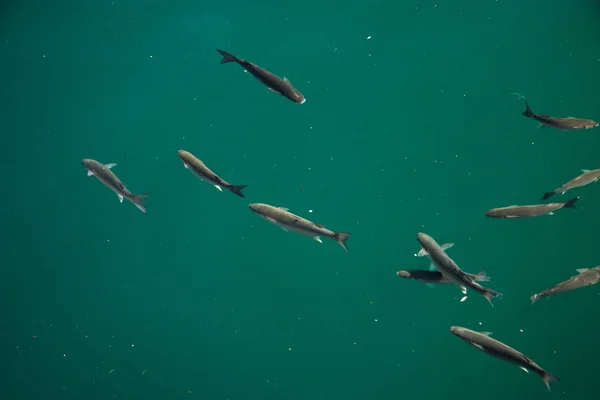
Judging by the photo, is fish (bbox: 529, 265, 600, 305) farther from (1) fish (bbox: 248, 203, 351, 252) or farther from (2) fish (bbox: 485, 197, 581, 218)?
(1) fish (bbox: 248, 203, 351, 252)

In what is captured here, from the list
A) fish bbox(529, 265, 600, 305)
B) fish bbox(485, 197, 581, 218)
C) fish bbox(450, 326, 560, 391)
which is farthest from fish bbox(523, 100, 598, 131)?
fish bbox(450, 326, 560, 391)

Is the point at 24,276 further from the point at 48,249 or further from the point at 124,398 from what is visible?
the point at 124,398

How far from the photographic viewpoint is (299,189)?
388 cm

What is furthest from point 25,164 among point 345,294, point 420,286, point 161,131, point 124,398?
point 420,286

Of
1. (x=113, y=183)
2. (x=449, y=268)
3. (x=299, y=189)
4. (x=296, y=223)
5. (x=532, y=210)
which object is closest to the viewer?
(x=449, y=268)

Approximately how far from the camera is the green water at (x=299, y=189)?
12.4 ft

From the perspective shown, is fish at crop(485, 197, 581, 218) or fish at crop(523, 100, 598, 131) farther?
fish at crop(523, 100, 598, 131)

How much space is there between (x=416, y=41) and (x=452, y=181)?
1140mm

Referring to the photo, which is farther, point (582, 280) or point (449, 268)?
point (582, 280)

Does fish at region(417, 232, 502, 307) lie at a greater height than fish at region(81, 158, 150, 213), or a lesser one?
greater

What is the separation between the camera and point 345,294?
3.95 metres

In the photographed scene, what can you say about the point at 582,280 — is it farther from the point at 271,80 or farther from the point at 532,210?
the point at 271,80

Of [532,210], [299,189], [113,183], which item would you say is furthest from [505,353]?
[113,183]

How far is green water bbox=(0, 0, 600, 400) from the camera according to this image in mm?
3775
